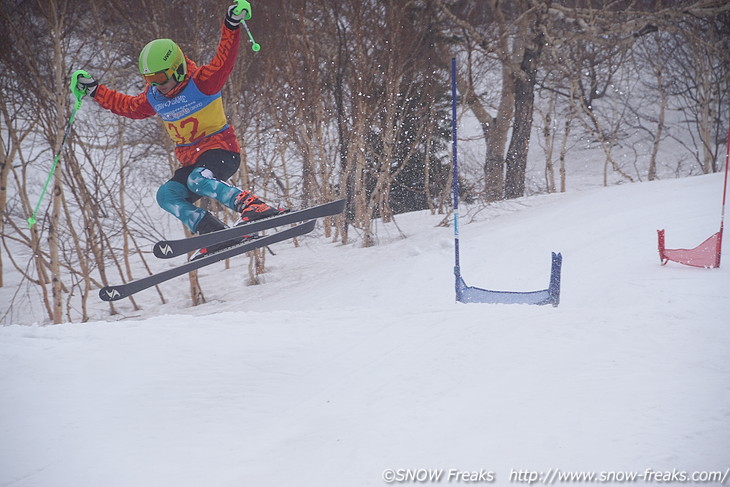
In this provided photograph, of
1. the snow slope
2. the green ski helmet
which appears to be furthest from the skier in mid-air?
the snow slope

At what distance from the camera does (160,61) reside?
3.80m

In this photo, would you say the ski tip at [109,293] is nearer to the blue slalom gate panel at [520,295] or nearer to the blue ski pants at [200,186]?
the blue ski pants at [200,186]

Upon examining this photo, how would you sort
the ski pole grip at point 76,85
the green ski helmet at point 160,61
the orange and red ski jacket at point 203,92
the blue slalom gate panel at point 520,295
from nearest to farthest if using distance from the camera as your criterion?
the green ski helmet at point 160,61, the orange and red ski jacket at point 203,92, the ski pole grip at point 76,85, the blue slalom gate panel at point 520,295

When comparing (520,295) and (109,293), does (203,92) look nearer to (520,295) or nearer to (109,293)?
(109,293)

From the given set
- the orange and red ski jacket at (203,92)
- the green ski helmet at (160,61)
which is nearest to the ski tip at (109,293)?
the orange and red ski jacket at (203,92)

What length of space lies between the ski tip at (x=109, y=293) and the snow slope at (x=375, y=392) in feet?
1.27

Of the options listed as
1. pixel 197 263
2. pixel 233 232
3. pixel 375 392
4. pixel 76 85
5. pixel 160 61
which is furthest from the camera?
pixel 197 263

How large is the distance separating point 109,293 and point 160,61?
1784 millimetres

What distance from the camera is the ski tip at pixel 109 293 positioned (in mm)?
4223

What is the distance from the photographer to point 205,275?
39.7ft

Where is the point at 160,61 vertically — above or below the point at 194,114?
above

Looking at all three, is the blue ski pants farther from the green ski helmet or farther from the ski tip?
the ski tip

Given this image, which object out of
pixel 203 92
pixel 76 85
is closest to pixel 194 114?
pixel 203 92

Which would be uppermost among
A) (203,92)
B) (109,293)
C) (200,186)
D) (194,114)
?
(203,92)
